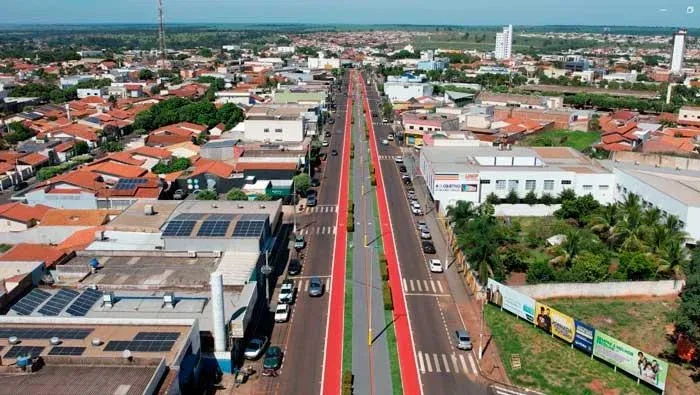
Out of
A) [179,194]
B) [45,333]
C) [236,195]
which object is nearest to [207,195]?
[236,195]

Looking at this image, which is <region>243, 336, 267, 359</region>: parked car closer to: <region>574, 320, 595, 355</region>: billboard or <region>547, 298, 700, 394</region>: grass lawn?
<region>574, 320, 595, 355</region>: billboard

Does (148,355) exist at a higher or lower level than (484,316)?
higher

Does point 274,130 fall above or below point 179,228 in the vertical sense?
above

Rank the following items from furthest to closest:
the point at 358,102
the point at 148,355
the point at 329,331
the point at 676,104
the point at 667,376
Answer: the point at 358,102
the point at 676,104
the point at 329,331
the point at 667,376
the point at 148,355

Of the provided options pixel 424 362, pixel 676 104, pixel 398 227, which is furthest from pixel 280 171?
pixel 676 104

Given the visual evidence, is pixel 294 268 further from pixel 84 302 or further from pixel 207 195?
pixel 207 195

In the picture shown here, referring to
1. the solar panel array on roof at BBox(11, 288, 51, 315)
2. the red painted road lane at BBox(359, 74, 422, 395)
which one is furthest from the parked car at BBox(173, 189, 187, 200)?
the solar panel array on roof at BBox(11, 288, 51, 315)

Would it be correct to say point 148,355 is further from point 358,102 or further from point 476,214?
point 358,102
